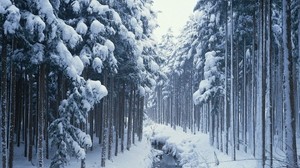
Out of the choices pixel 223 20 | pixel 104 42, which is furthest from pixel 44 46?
pixel 223 20

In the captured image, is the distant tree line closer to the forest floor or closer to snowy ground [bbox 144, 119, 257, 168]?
the forest floor

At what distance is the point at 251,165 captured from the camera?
62.8ft

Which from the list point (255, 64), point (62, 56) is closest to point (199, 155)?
point (255, 64)

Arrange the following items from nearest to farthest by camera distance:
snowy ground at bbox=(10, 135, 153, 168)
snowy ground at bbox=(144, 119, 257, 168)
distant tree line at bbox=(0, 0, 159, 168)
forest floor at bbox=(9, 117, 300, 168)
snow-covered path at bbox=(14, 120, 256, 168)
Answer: distant tree line at bbox=(0, 0, 159, 168), snowy ground at bbox=(10, 135, 153, 168), forest floor at bbox=(9, 117, 300, 168), snow-covered path at bbox=(14, 120, 256, 168), snowy ground at bbox=(144, 119, 257, 168)

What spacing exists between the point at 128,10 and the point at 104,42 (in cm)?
419

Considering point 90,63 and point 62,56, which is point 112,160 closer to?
point 90,63

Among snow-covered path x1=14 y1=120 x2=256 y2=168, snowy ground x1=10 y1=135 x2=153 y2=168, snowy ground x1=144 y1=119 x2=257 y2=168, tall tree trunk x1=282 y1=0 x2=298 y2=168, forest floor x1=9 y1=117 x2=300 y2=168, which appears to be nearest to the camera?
tall tree trunk x1=282 y1=0 x2=298 y2=168

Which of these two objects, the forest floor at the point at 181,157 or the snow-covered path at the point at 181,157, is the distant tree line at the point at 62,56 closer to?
the forest floor at the point at 181,157

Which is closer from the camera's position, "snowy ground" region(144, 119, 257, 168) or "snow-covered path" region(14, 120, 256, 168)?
"snow-covered path" region(14, 120, 256, 168)

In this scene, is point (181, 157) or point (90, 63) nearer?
point (90, 63)

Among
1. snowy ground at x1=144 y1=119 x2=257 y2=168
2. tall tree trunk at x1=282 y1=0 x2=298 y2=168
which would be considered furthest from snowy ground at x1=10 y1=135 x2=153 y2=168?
tall tree trunk at x1=282 y1=0 x2=298 y2=168

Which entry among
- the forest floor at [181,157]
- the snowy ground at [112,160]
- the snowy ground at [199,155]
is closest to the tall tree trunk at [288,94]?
the forest floor at [181,157]

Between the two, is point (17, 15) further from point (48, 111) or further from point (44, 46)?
point (48, 111)

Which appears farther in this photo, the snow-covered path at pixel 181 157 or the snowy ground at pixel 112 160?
the snow-covered path at pixel 181 157
